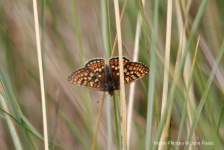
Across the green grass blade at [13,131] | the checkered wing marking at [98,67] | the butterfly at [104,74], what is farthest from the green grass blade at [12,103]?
the checkered wing marking at [98,67]

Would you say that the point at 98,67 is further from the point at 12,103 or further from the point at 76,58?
the point at 12,103

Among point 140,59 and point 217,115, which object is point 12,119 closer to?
point 140,59

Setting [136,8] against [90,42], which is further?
[90,42]

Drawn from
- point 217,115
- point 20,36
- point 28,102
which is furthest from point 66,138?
point 217,115

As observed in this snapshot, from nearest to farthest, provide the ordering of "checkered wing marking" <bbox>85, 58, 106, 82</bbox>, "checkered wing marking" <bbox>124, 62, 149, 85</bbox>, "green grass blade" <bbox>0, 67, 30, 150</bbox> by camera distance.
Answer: "green grass blade" <bbox>0, 67, 30, 150</bbox> → "checkered wing marking" <bbox>124, 62, 149, 85</bbox> → "checkered wing marking" <bbox>85, 58, 106, 82</bbox>

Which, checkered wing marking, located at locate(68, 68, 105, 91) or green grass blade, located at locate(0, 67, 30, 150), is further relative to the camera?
checkered wing marking, located at locate(68, 68, 105, 91)

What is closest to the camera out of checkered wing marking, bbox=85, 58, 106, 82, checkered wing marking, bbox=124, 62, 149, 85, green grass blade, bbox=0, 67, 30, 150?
green grass blade, bbox=0, 67, 30, 150

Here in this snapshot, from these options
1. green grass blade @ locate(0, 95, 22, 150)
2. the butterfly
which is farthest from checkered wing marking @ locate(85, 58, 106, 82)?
green grass blade @ locate(0, 95, 22, 150)

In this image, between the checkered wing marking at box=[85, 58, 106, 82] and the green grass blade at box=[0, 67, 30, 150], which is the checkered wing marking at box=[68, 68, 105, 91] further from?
the green grass blade at box=[0, 67, 30, 150]
